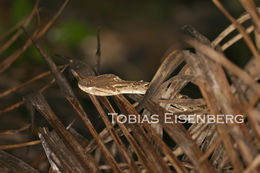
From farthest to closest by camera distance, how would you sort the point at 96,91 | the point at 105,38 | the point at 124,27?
the point at 124,27, the point at 105,38, the point at 96,91

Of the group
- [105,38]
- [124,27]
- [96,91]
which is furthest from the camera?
[124,27]

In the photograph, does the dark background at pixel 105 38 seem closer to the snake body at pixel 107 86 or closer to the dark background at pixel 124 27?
the dark background at pixel 124 27

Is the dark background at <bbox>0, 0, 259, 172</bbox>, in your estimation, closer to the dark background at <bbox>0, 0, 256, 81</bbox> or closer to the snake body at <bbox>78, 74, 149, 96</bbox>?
the dark background at <bbox>0, 0, 256, 81</bbox>

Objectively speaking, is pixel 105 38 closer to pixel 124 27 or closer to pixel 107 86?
pixel 124 27

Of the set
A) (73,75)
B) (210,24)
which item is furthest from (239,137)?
(210,24)

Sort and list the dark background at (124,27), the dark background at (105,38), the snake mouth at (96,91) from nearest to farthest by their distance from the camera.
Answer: the snake mouth at (96,91) < the dark background at (105,38) < the dark background at (124,27)

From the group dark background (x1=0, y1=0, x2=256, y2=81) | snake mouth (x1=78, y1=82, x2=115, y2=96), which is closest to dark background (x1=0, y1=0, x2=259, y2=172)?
dark background (x1=0, y1=0, x2=256, y2=81)

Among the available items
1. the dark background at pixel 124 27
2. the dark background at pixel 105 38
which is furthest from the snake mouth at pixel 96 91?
the dark background at pixel 124 27

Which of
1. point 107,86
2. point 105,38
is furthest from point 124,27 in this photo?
point 107,86

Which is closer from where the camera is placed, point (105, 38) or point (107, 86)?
point (107, 86)
